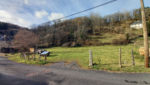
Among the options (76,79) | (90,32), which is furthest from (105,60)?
(90,32)

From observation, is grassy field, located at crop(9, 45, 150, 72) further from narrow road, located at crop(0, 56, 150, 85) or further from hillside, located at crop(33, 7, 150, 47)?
hillside, located at crop(33, 7, 150, 47)

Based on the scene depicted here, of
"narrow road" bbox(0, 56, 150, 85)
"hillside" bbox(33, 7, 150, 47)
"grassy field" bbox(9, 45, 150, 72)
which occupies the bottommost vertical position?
"narrow road" bbox(0, 56, 150, 85)

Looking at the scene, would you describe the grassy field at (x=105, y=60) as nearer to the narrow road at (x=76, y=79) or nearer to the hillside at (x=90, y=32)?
the narrow road at (x=76, y=79)

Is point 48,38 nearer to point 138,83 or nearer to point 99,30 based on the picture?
point 99,30

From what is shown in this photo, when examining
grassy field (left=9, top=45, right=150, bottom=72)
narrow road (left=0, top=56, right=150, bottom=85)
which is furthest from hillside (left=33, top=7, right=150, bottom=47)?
narrow road (left=0, top=56, right=150, bottom=85)

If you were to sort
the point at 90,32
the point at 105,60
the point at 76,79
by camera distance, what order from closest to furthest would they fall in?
the point at 76,79 → the point at 105,60 → the point at 90,32

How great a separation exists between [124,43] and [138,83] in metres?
25.6

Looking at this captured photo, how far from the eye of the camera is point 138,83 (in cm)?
448

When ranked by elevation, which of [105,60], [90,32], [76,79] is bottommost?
[76,79]

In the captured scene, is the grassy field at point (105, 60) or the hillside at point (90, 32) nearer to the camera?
the grassy field at point (105, 60)

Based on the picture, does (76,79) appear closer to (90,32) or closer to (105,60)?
(105,60)

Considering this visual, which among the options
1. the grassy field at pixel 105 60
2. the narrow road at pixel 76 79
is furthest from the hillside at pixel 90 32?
the narrow road at pixel 76 79

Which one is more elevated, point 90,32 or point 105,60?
point 90,32

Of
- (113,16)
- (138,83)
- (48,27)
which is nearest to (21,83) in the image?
(138,83)
